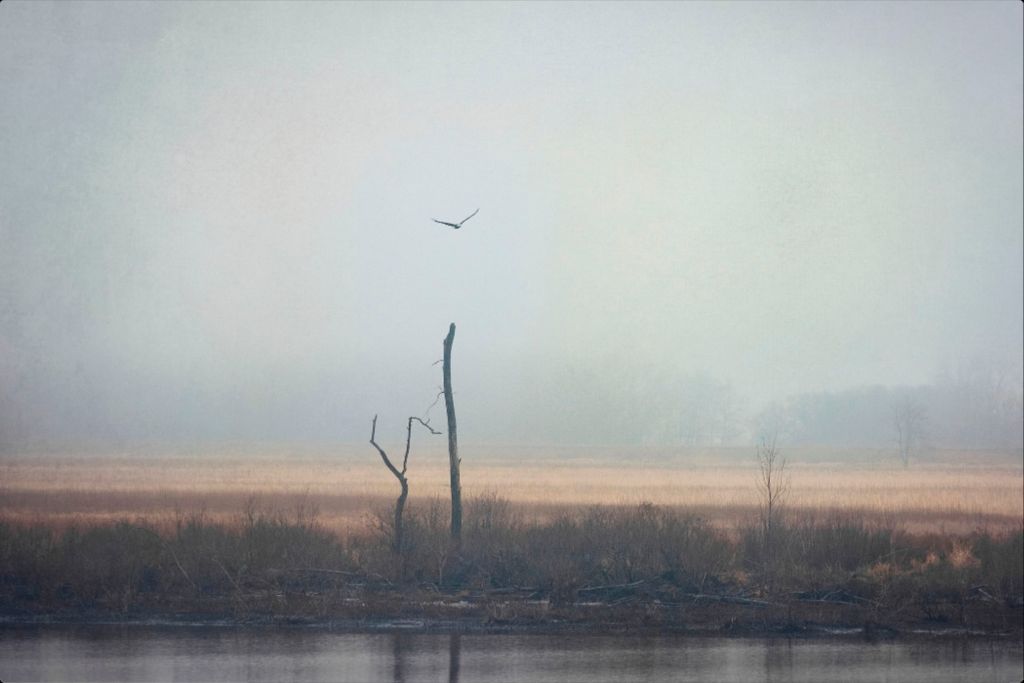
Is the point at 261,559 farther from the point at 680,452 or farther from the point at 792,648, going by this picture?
the point at 680,452

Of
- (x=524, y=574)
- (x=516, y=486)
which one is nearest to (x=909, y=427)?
(x=516, y=486)

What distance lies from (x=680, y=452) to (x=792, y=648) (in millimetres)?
83445

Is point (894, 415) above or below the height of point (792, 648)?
above

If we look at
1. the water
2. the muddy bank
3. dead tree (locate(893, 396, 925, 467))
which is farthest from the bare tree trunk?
dead tree (locate(893, 396, 925, 467))

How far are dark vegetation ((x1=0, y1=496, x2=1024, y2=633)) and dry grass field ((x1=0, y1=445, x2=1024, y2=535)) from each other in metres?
2.28

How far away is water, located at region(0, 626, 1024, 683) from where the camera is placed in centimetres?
1381

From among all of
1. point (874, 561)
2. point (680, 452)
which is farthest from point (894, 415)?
point (874, 561)

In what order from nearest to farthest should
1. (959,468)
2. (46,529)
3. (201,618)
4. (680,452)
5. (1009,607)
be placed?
(201,618) → (1009,607) → (46,529) → (959,468) → (680,452)

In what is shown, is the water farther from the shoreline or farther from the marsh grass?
the marsh grass

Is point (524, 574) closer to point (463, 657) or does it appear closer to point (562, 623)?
point (562, 623)

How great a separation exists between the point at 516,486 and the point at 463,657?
36.2 metres

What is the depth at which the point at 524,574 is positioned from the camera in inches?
885

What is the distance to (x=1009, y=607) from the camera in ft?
67.7

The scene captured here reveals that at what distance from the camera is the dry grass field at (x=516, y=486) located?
33469 millimetres
